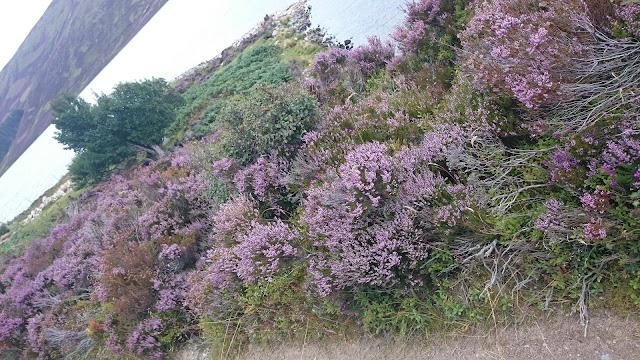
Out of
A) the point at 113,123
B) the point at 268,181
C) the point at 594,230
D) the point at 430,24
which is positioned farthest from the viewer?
the point at 113,123

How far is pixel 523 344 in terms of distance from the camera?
10.6ft

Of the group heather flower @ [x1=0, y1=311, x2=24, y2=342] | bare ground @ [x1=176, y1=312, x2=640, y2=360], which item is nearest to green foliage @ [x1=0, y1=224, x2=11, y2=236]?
heather flower @ [x1=0, y1=311, x2=24, y2=342]

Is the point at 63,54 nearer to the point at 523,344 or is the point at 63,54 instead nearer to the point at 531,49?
the point at 531,49

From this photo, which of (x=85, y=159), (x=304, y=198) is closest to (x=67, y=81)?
(x=85, y=159)

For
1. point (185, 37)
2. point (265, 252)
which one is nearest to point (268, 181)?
point (265, 252)

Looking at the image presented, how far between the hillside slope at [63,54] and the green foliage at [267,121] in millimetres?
69222

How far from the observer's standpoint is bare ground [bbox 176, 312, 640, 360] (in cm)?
286

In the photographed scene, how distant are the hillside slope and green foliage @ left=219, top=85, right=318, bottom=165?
6922 cm

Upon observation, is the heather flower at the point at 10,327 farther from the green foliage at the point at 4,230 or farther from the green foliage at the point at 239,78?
the green foliage at the point at 4,230

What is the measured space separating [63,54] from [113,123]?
8491 cm

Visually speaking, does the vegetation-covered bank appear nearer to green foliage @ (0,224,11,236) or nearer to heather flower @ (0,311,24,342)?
heather flower @ (0,311,24,342)

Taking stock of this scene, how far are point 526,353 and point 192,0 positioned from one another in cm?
4682

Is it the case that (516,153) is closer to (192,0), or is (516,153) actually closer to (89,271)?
(89,271)

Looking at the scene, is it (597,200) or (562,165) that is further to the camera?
(562,165)
